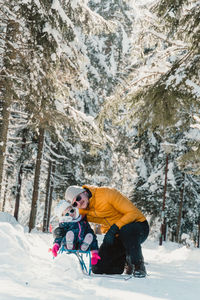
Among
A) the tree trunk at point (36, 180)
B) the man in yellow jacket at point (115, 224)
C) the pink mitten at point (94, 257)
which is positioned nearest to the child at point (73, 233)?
the pink mitten at point (94, 257)

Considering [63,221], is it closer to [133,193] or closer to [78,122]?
[78,122]

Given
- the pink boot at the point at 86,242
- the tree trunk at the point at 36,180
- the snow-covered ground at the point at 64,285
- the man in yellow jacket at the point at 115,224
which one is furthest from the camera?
the tree trunk at the point at 36,180

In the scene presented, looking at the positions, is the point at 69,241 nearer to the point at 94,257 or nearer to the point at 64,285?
the point at 94,257

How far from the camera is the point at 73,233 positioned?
164 inches

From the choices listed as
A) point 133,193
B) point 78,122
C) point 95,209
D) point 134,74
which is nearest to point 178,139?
point 133,193

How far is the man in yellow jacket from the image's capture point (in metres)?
4.18

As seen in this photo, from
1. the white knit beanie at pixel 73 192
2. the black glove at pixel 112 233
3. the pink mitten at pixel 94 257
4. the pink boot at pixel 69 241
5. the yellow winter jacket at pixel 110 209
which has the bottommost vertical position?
the pink mitten at pixel 94 257

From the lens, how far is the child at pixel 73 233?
409cm

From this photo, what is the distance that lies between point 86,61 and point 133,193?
1475 centimetres

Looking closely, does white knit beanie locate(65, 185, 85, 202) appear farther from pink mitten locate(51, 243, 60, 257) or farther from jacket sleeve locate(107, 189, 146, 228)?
pink mitten locate(51, 243, 60, 257)

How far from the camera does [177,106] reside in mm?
6559

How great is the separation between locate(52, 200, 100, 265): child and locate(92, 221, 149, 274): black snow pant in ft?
0.78

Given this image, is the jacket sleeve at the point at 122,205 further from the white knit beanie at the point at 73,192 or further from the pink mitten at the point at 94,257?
the pink mitten at the point at 94,257

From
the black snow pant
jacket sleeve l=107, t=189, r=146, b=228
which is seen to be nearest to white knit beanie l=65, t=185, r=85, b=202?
jacket sleeve l=107, t=189, r=146, b=228
